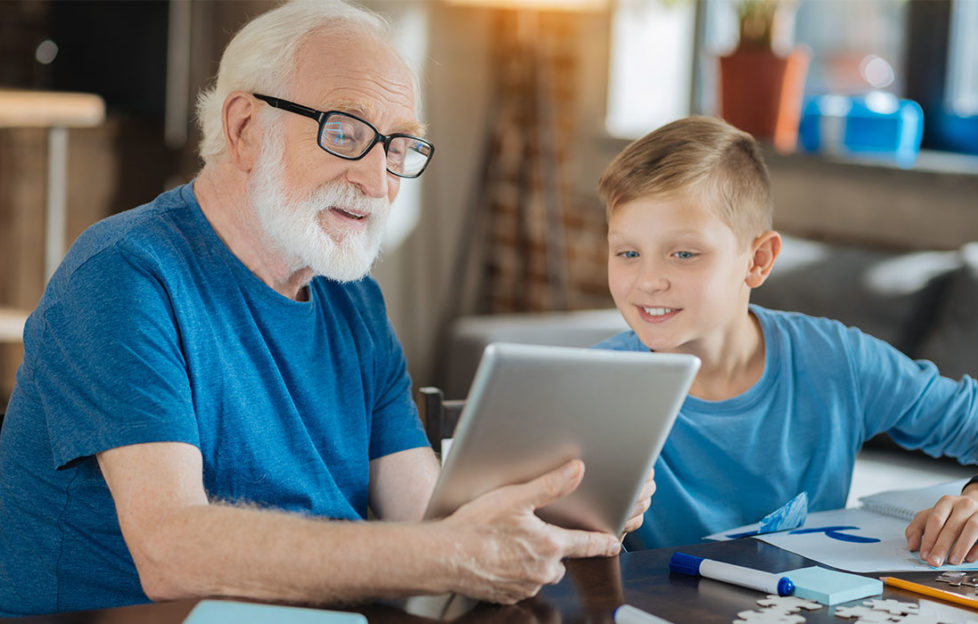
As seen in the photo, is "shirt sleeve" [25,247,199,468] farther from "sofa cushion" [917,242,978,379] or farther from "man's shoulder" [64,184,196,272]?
"sofa cushion" [917,242,978,379]

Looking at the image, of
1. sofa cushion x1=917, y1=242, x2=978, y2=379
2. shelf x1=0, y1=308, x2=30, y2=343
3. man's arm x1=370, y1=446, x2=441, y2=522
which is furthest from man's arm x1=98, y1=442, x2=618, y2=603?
shelf x1=0, y1=308, x2=30, y2=343

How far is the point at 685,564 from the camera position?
1.20 meters

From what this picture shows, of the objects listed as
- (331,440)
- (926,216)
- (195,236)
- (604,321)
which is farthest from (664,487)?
(926,216)

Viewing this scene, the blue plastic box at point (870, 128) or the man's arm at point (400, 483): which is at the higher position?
the blue plastic box at point (870, 128)

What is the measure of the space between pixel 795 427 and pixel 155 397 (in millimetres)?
972

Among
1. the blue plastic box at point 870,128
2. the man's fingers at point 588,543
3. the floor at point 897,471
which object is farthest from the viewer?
the blue plastic box at point 870,128

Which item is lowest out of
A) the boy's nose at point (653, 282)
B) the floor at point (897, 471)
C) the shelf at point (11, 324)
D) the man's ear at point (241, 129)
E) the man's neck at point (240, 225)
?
the shelf at point (11, 324)

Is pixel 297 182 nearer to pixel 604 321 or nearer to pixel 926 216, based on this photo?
pixel 604 321

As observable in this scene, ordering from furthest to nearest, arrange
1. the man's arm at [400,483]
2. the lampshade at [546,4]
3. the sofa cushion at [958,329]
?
the lampshade at [546,4]
the sofa cushion at [958,329]
the man's arm at [400,483]

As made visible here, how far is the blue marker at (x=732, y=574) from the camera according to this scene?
115cm

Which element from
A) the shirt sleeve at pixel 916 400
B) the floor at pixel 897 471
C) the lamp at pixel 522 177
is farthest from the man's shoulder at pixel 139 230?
the lamp at pixel 522 177

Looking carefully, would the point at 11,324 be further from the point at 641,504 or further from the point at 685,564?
the point at 685,564

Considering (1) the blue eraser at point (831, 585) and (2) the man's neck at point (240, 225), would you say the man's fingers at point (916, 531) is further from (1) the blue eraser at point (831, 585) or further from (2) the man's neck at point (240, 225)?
(2) the man's neck at point (240, 225)

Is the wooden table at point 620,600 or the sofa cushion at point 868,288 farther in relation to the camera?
the sofa cushion at point 868,288
